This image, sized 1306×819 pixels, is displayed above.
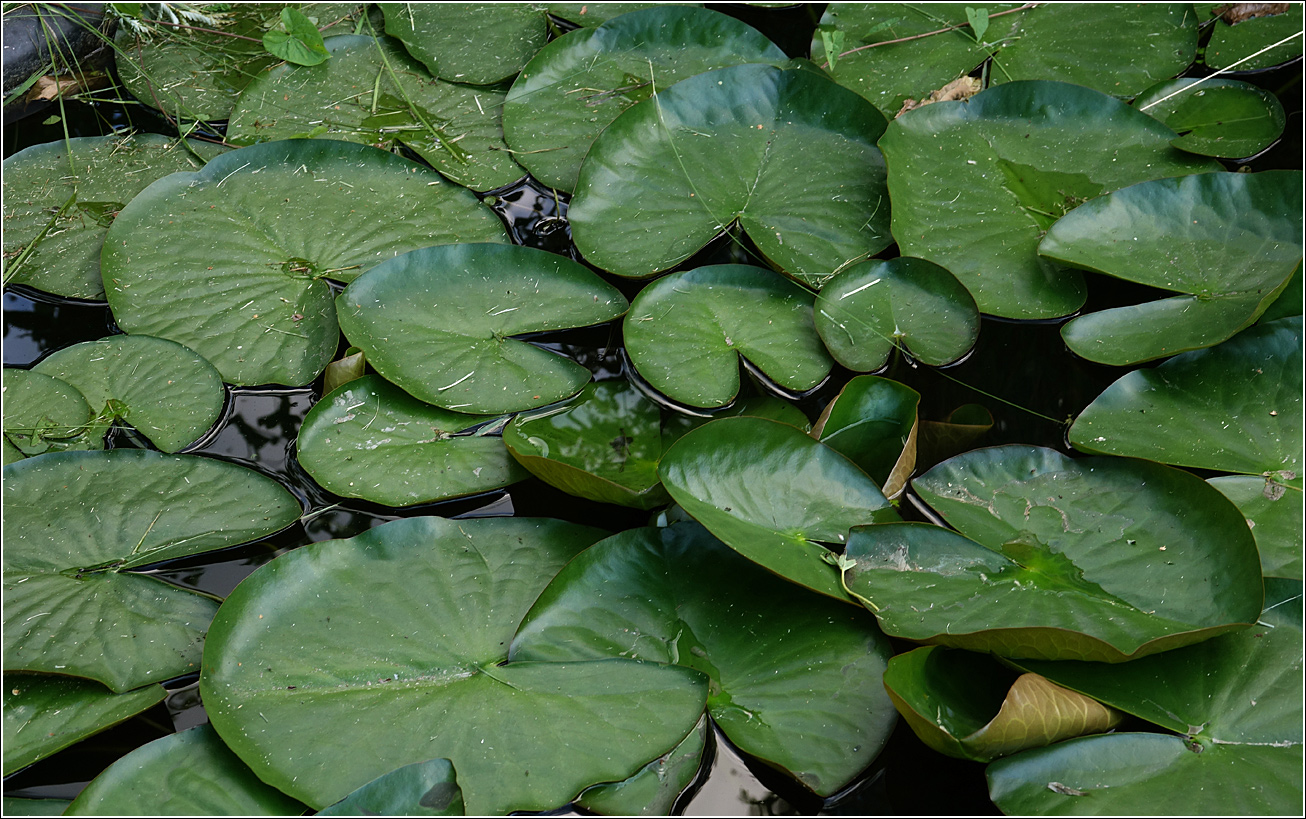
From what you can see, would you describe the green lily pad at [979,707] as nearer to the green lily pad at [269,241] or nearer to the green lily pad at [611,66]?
the green lily pad at [269,241]

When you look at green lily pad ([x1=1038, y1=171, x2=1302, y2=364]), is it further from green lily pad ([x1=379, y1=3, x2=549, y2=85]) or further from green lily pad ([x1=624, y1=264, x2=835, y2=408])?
green lily pad ([x1=379, y1=3, x2=549, y2=85])

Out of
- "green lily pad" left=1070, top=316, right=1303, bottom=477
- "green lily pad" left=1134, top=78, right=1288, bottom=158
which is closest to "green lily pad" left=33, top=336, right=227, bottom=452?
"green lily pad" left=1070, top=316, right=1303, bottom=477

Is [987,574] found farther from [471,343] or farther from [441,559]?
[471,343]

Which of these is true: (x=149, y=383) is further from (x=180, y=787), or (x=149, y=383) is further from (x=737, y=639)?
(x=737, y=639)

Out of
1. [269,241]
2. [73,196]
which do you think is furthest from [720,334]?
[73,196]

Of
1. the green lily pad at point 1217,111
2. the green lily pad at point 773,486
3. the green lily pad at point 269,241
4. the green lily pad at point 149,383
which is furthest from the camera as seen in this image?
the green lily pad at point 1217,111

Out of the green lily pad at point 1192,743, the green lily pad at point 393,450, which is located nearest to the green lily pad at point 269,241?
the green lily pad at point 393,450
